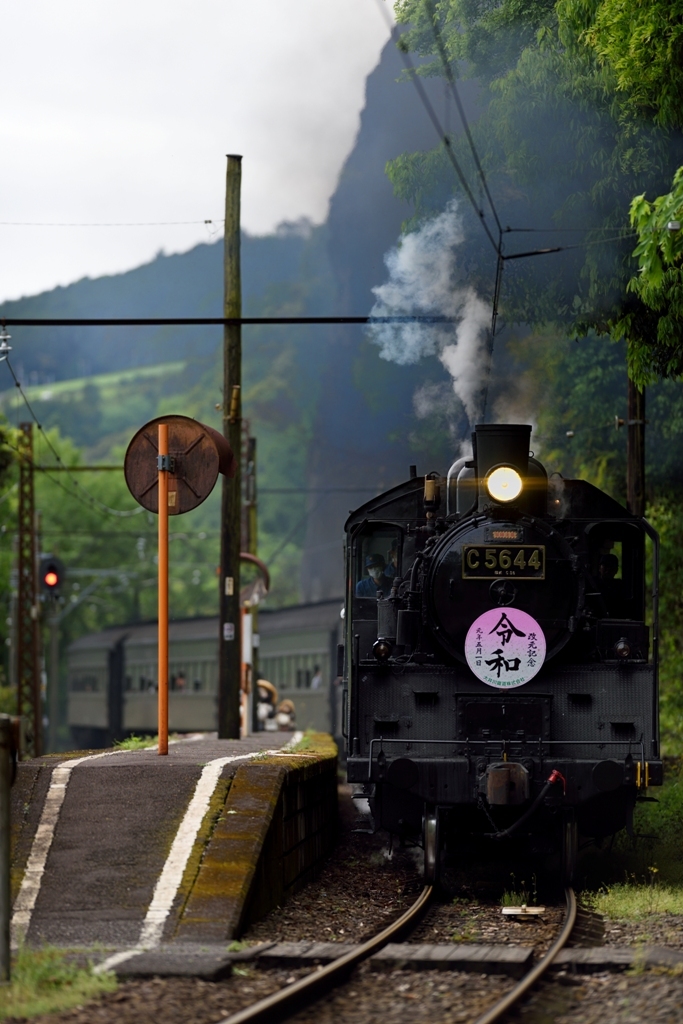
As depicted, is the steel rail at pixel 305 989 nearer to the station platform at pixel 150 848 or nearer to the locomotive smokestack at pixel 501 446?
the station platform at pixel 150 848

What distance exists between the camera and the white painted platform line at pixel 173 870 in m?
7.82

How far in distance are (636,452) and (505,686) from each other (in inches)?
334

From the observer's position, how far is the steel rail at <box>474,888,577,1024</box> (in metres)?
6.63

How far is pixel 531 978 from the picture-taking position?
24.5ft

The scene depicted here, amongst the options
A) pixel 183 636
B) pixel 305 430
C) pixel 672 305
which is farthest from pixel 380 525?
pixel 305 430

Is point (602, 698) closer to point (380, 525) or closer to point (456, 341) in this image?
point (380, 525)

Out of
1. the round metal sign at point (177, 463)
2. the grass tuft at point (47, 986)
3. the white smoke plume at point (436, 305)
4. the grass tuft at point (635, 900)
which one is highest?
the white smoke plume at point (436, 305)

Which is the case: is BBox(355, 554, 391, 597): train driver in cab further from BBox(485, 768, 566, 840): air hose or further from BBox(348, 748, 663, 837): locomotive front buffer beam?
BBox(485, 768, 566, 840): air hose

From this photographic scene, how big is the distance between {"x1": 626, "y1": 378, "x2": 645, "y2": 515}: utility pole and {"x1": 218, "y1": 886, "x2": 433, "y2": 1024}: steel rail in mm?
10730

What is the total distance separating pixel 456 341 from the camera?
17.3 m

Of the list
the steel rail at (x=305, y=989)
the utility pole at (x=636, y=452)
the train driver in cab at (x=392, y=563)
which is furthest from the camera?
the utility pole at (x=636, y=452)

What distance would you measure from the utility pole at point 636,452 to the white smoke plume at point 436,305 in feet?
8.94

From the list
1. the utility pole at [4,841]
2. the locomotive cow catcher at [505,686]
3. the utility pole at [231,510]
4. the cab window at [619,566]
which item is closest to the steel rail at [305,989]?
the utility pole at [4,841]

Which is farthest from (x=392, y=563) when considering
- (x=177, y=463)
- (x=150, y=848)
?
(x=150, y=848)
